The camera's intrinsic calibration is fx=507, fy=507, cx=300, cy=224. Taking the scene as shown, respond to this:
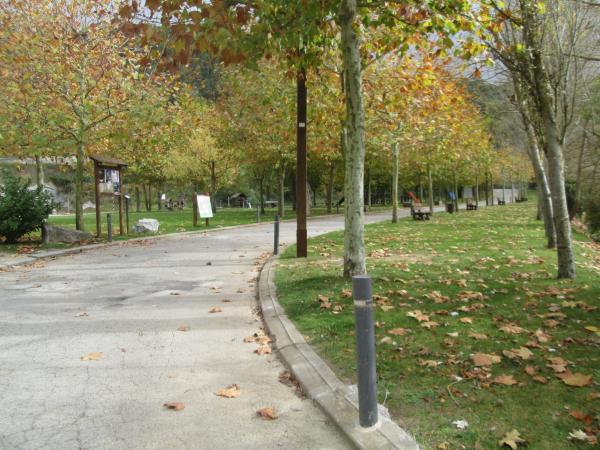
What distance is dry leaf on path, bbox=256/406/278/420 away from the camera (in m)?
3.64

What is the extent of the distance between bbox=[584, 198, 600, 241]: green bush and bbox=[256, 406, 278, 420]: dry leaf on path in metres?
19.8

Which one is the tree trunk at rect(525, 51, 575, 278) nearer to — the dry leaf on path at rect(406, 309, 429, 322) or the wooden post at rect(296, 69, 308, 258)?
the dry leaf on path at rect(406, 309, 429, 322)

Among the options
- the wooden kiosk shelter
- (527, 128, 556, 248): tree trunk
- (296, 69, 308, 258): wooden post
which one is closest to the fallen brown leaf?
(296, 69, 308, 258): wooden post

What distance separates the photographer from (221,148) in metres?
36.5

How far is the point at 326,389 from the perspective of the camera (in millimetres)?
4012

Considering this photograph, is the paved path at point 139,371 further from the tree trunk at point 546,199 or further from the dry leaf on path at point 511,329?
the tree trunk at point 546,199

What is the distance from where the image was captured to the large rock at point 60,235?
51.3ft

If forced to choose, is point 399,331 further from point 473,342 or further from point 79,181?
point 79,181

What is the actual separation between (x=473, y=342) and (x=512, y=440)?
6.23 feet

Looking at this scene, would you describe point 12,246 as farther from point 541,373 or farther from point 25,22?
point 541,373

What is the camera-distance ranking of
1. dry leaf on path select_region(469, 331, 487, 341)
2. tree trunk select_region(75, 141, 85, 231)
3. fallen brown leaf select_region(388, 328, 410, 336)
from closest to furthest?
1. dry leaf on path select_region(469, 331, 487, 341)
2. fallen brown leaf select_region(388, 328, 410, 336)
3. tree trunk select_region(75, 141, 85, 231)

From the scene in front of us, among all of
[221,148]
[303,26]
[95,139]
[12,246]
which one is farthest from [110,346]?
[221,148]

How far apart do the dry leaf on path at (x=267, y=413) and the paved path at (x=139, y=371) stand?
6 cm

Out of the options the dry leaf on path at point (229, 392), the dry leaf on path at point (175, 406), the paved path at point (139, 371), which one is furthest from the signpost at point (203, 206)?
the dry leaf on path at point (175, 406)
